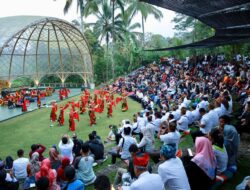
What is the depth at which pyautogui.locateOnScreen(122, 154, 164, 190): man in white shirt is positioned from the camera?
3.27 m

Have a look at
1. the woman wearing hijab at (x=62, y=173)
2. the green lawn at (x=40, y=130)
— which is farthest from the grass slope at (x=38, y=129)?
the woman wearing hijab at (x=62, y=173)

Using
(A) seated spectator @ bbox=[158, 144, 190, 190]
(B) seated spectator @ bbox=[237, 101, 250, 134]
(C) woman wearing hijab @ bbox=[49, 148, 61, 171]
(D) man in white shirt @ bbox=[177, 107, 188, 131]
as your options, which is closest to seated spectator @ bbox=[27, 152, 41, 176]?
(C) woman wearing hijab @ bbox=[49, 148, 61, 171]

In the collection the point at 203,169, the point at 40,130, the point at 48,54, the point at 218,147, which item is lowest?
the point at 40,130

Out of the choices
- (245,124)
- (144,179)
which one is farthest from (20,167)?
(245,124)

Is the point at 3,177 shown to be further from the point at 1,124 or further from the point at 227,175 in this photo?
the point at 1,124

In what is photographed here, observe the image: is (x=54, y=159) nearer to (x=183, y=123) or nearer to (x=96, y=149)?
(x=96, y=149)

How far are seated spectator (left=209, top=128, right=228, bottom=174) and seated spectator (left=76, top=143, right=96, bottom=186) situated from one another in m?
2.54

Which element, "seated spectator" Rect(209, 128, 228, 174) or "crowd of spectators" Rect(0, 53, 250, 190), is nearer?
"crowd of spectators" Rect(0, 53, 250, 190)

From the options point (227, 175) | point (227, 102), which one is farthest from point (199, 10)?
point (227, 175)

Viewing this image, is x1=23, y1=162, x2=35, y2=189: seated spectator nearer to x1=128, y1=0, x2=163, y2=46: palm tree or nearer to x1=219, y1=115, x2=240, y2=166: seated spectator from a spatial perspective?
x1=219, y1=115, x2=240, y2=166: seated spectator

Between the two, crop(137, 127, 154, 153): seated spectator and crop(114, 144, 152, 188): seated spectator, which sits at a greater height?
crop(114, 144, 152, 188): seated spectator

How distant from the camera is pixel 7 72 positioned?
3009 cm

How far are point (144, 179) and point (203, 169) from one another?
5.80 ft

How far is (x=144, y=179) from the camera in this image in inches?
131
